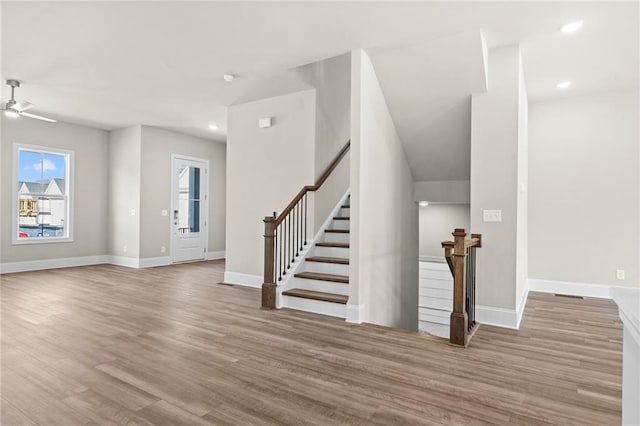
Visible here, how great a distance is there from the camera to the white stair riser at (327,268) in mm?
4453

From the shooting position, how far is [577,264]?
17.0ft

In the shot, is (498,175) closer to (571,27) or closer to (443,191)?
(571,27)

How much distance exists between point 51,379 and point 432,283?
6.76 metres

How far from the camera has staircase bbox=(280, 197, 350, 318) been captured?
404 centimetres

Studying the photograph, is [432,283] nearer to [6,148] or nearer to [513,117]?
[513,117]

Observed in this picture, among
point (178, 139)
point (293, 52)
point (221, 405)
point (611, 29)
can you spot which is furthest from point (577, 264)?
point (178, 139)

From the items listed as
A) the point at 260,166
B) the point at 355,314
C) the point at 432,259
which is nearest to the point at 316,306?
the point at 355,314

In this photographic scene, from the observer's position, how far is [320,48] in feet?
12.5

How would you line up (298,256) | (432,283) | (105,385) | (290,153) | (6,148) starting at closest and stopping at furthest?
(105,385)
(298,256)
(290,153)
(6,148)
(432,283)

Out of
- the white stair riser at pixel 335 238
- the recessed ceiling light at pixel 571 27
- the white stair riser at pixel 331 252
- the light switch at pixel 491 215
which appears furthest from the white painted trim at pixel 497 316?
the recessed ceiling light at pixel 571 27

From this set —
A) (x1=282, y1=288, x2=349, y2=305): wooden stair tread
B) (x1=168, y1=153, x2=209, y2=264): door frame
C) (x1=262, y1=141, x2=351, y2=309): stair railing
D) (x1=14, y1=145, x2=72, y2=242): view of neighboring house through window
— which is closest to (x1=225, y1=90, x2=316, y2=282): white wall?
(x1=262, y1=141, x2=351, y2=309): stair railing

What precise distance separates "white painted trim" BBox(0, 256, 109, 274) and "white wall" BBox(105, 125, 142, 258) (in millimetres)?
351

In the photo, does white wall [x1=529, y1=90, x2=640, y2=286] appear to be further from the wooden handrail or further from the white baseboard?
the white baseboard

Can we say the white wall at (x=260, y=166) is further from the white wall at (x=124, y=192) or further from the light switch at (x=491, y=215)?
the white wall at (x=124, y=192)
